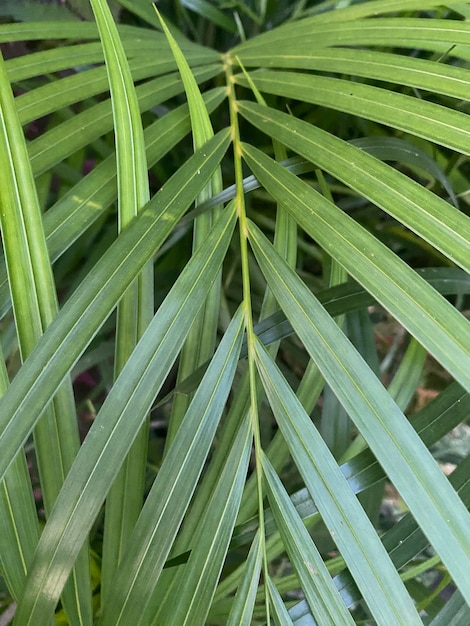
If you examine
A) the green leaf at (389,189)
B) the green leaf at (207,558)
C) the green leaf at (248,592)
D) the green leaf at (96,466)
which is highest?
the green leaf at (389,189)

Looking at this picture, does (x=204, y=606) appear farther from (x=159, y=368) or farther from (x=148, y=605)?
(x=159, y=368)

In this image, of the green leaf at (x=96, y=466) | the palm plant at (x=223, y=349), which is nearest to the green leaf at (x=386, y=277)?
the palm plant at (x=223, y=349)

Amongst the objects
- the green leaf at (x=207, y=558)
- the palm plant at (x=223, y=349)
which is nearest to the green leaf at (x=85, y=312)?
the palm plant at (x=223, y=349)

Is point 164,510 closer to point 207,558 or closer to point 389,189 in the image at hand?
point 207,558

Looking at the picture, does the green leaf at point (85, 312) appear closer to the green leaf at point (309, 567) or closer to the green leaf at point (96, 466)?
the green leaf at point (96, 466)

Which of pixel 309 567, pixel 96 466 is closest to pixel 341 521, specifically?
pixel 309 567

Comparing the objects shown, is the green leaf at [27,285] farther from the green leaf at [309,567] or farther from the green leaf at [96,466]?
the green leaf at [309,567]

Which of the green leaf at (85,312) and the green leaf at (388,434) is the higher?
the green leaf at (85,312)

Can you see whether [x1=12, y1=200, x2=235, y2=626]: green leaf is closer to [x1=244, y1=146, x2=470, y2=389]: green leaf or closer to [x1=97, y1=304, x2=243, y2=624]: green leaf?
[x1=97, y1=304, x2=243, y2=624]: green leaf

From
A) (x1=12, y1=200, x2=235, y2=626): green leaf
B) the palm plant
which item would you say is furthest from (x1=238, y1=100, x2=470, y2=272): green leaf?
(x1=12, y1=200, x2=235, y2=626): green leaf
